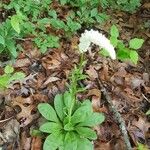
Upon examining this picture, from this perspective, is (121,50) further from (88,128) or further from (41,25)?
(41,25)

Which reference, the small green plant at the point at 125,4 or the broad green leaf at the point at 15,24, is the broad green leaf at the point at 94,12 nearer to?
the small green plant at the point at 125,4

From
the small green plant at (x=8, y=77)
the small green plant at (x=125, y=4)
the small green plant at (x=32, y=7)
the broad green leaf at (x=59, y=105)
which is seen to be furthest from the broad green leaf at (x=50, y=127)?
the small green plant at (x=125, y=4)

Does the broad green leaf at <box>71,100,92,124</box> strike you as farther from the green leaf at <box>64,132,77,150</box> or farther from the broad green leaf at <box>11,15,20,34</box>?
the broad green leaf at <box>11,15,20,34</box>

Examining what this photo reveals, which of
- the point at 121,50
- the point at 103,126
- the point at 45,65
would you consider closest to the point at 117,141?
the point at 103,126

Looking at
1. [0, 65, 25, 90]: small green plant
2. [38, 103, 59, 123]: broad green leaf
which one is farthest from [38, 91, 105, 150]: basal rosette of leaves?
[0, 65, 25, 90]: small green plant

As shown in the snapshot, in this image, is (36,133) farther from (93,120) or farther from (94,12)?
Answer: (94,12)

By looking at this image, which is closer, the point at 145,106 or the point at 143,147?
the point at 143,147

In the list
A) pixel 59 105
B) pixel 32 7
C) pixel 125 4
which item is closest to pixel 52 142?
pixel 59 105
